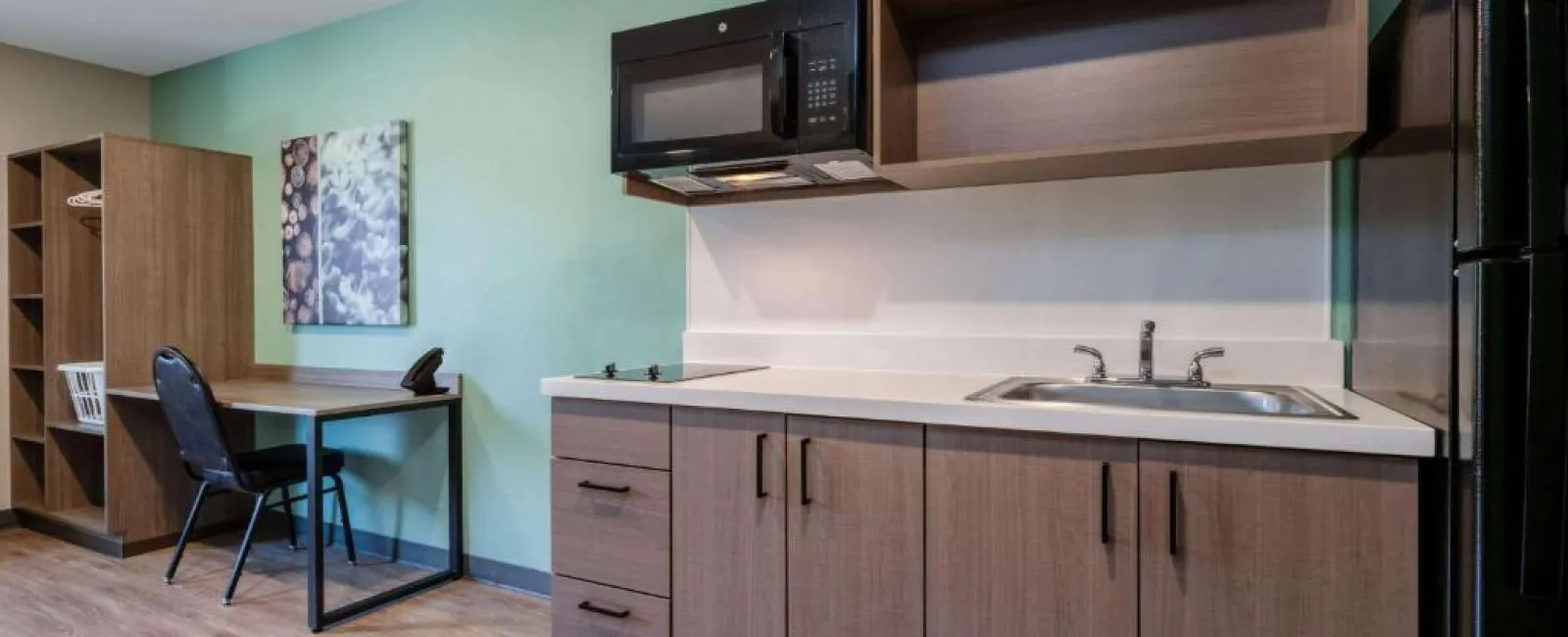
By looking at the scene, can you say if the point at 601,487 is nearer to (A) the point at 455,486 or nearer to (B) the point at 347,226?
(A) the point at 455,486

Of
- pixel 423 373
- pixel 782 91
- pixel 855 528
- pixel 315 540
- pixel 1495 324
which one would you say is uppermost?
pixel 782 91

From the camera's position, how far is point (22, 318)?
3.59 m

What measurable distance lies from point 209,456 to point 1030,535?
8.95 ft

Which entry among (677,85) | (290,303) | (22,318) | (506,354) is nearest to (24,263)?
(22,318)

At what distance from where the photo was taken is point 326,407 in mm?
2514

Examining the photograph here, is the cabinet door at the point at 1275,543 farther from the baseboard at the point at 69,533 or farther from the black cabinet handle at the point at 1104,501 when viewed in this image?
the baseboard at the point at 69,533

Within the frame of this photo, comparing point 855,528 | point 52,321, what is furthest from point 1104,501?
point 52,321

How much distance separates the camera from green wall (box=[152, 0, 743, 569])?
2.57m

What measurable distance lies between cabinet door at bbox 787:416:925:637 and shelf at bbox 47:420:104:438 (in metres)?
3.28

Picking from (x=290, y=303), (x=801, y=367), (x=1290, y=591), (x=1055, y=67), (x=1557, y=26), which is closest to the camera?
(x=1557, y=26)

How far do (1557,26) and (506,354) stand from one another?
8.98ft

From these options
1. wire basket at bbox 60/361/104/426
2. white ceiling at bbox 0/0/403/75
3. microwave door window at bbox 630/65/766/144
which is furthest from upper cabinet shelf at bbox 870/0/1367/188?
wire basket at bbox 60/361/104/426

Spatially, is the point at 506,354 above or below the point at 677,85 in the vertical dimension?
below

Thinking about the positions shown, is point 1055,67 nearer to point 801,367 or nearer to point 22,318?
point 801,367
